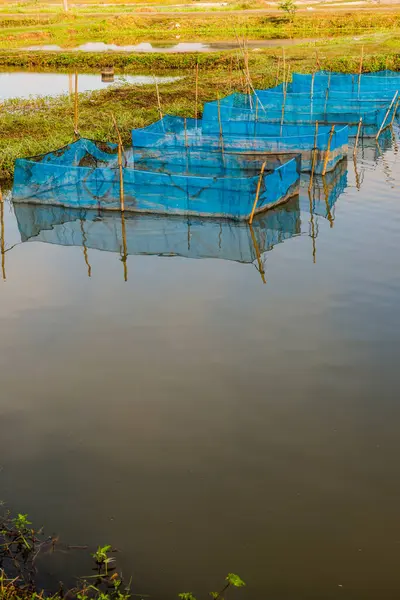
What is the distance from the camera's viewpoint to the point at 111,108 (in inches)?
941

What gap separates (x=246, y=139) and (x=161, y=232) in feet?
15.7

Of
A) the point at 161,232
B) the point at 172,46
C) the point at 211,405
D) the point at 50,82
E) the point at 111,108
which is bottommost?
the point at 211,405

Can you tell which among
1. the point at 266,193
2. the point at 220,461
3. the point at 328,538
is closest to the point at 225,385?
the point at 220,461

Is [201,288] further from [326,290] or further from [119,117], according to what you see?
[119,117]

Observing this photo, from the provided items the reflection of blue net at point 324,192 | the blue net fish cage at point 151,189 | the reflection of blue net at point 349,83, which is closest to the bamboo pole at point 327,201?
the reflection of blue net at point 324,192

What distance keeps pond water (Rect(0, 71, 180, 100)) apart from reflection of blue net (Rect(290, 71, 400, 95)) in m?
8.00

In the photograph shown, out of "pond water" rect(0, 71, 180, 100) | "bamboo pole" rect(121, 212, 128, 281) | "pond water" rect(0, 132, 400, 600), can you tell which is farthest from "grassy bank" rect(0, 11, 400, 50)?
"pond water" rect(0, 132, 400, 600)

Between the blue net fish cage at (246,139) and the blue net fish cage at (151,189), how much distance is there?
6.03 feet

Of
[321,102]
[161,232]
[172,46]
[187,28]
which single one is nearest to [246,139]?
[161,232]

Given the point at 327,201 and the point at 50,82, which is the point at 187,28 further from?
the point at 327,201

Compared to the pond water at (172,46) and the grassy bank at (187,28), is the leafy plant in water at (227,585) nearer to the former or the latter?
the pond water at (172,46)

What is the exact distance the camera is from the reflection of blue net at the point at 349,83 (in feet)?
78.2

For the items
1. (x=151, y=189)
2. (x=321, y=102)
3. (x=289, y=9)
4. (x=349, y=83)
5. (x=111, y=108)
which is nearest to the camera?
(x=151, y=189)

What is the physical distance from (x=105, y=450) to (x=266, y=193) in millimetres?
8006
